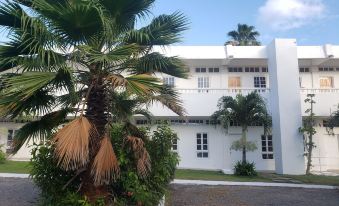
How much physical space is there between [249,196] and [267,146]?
11.9 meters

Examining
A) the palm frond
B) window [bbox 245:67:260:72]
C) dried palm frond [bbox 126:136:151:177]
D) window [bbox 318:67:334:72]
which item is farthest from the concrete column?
the palm frond

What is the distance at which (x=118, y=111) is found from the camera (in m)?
9.87

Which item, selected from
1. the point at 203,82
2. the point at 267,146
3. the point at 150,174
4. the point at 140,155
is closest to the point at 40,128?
the point at 140,155

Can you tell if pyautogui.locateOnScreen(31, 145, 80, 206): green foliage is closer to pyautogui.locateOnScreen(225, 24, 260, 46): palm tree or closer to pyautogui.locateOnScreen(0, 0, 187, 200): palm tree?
pyautogui.locateOnScreen(0, 0, 187, 200): palm tree

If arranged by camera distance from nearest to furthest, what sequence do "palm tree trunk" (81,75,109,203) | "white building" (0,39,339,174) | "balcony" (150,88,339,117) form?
"palm tree trunk" (81,75,109,203) → "white building" (0,39,339,174) → "balcony" (150,88,339,117)

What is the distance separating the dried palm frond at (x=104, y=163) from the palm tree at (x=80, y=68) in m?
0.02

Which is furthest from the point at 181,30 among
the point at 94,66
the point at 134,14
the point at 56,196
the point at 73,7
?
the point at 56,196

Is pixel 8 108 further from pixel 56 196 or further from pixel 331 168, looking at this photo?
pixel 331 168

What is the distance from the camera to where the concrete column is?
20.2 meters

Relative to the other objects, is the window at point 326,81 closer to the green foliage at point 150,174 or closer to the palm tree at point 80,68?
the green foliage at point 150,174

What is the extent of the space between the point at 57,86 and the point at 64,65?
0.48 m

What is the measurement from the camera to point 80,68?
851 cm

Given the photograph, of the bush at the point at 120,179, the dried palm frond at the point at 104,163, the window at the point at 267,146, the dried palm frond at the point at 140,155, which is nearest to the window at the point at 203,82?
the window at the point at 267,146

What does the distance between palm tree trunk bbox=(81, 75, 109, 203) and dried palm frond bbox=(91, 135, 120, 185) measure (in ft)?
1.08
